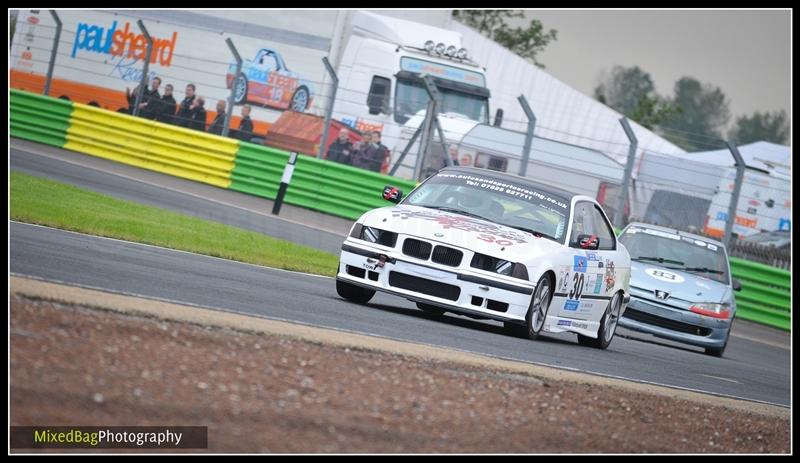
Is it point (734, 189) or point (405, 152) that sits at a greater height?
point (734, 189)

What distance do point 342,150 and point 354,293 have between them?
13309mm

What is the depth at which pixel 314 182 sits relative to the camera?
24.2 m

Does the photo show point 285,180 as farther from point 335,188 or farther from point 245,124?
point 245,124

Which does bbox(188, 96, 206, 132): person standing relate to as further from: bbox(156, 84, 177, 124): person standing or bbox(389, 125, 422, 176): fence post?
bbox(389, 125, 422, 176): fence post

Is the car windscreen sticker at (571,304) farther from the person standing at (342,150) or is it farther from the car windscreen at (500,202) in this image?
the person standing at (342,150)

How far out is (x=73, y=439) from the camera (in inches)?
188

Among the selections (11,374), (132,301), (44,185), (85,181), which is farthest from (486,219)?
(85,181)

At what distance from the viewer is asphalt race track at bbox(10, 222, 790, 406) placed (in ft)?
30.5

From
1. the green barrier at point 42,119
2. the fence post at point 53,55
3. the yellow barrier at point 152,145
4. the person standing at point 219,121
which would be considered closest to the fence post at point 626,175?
the yellow barrier at point 152,145

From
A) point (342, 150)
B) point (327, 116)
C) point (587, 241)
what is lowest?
point (587, 241)

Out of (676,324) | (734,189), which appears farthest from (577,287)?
(734,189)

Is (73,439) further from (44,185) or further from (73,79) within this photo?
(73,79)

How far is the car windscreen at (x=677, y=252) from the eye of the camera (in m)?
16.4

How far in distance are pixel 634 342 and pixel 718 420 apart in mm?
6655
